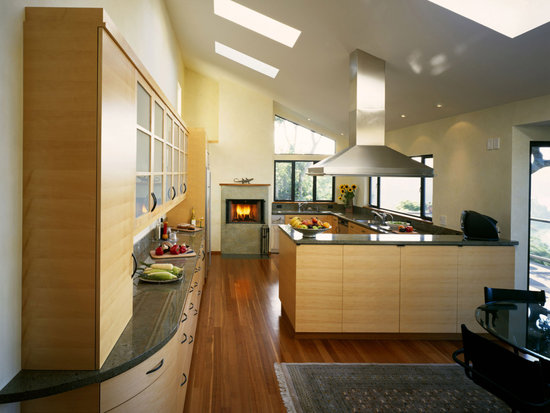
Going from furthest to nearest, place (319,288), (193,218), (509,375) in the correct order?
(193,218) → (319,288) → (509,375)

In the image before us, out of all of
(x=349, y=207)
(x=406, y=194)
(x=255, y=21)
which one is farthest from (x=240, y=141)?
(x=255, y=21)

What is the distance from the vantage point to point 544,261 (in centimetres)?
413

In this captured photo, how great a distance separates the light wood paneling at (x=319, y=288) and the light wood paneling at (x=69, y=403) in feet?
8.71

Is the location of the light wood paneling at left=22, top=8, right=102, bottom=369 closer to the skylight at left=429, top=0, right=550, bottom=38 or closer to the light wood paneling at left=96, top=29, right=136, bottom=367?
the light wood paneling at left=96, top=29, right=136, bottom=367

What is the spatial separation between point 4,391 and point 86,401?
10.5 inches

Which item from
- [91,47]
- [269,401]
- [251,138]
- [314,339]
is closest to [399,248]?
[314,339]

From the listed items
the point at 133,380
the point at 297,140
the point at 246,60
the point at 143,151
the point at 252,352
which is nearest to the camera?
the point at 133,380

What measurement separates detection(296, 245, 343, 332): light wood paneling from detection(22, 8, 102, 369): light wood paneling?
265 cm

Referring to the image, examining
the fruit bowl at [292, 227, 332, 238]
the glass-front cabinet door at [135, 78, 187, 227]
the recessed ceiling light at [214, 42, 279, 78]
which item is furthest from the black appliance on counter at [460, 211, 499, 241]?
the recessed ceiling light at [214, 42, 279, 78]

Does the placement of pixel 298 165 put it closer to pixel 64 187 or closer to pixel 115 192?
pixel 115 192

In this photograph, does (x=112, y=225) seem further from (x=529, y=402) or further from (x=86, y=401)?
(x=529, y=402)

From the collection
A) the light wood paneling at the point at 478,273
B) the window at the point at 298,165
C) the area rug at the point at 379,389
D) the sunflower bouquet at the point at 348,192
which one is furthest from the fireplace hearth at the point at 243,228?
the area rug at the point at 379,389

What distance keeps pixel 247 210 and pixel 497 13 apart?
21.2 ft

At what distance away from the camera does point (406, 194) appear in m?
6.73
